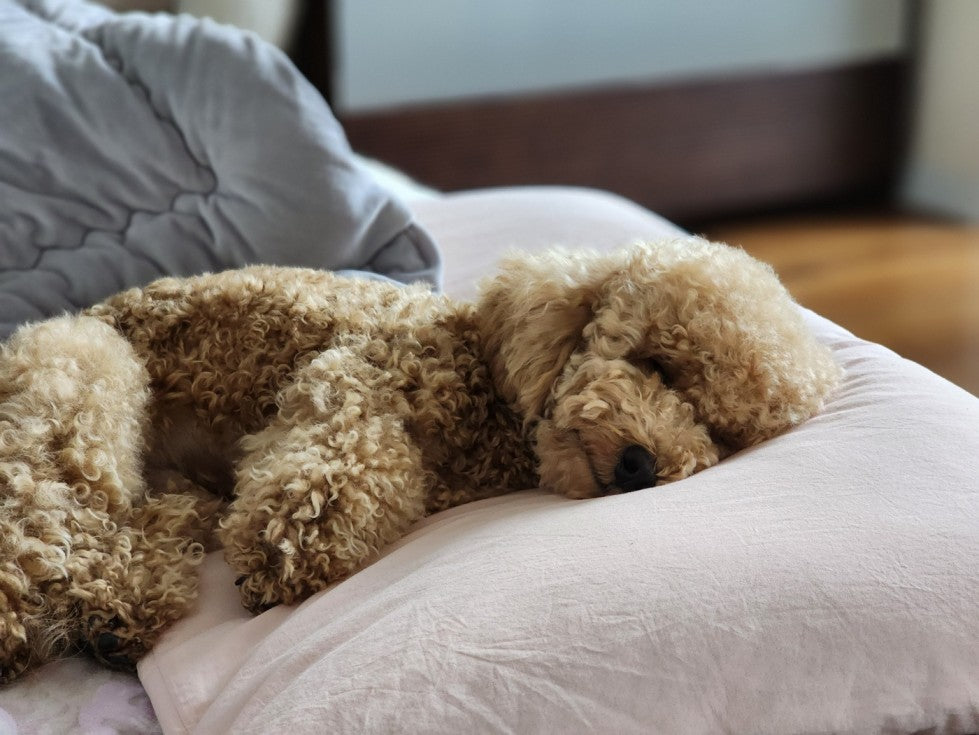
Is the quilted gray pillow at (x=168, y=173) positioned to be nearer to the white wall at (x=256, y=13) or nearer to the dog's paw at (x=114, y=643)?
the dog's paw at (x=114, y=643)

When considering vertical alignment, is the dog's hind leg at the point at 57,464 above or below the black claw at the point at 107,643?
above

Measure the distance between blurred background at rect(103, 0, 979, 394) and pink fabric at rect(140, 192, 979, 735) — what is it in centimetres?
214

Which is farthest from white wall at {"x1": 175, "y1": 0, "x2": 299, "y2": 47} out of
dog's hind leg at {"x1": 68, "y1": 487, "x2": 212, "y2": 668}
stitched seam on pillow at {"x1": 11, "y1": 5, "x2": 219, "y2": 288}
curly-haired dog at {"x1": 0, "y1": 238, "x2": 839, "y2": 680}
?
dog's hind leg at {"x1": 68, "y1": 487, "x2": 212, "y2": 668}

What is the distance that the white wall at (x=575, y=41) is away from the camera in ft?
11.5

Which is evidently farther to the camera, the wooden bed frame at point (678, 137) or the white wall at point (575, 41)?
the wooden bed frame at point (678, 137)

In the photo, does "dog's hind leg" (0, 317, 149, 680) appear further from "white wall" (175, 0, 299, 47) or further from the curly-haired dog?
"white wall" (175, 0, 299, 47)

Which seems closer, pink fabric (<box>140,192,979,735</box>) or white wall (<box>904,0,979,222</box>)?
pink fabric (<box>140,192,979,735</box>)

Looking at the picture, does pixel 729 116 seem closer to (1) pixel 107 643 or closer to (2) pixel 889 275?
(2) pixel 889 275

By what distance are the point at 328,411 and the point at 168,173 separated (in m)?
0.64

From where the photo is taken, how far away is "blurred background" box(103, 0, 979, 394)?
350cm

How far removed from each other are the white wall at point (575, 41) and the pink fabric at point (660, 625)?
2.63 m

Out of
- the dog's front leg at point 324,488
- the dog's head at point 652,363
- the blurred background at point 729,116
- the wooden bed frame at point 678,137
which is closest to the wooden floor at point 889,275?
the blurred background at point 729,116

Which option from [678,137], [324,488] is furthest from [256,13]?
[324,488]

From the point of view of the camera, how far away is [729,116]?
13.6 ft
